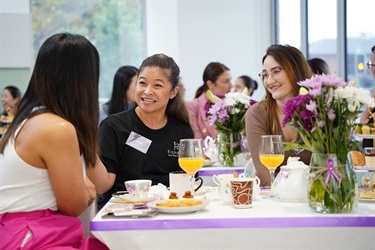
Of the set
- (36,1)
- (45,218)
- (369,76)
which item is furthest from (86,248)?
(36,1)

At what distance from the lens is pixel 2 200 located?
2.10 m

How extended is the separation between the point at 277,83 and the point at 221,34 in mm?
5480

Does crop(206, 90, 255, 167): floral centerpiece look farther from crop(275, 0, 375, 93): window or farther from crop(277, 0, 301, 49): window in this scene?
crop(277, 0, 301, 49): window

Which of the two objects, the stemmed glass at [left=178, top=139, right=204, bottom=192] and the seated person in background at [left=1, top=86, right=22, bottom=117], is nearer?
the stemmed glass at [left=178, top=139, right=204, bottom=192]

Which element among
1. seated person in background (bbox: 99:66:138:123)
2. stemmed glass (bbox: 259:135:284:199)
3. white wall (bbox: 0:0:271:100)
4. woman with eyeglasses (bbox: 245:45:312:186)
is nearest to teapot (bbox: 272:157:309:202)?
stemmed glass (bbox: 259:135:284:199)

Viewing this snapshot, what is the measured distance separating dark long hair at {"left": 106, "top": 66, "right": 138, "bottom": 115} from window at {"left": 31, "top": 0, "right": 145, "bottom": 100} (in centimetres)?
397

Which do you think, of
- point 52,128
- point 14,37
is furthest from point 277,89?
point 14,37

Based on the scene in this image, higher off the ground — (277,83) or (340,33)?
(340,33)

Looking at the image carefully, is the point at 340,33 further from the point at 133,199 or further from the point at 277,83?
the point at 133,199

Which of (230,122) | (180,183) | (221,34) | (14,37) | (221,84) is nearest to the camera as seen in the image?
(180,183)

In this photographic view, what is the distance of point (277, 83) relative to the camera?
118 inches

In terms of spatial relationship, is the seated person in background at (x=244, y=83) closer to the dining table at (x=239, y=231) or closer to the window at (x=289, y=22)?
the window at (x=289, y=22)

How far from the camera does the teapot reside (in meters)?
2.25

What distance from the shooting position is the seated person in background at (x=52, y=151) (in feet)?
6.70
